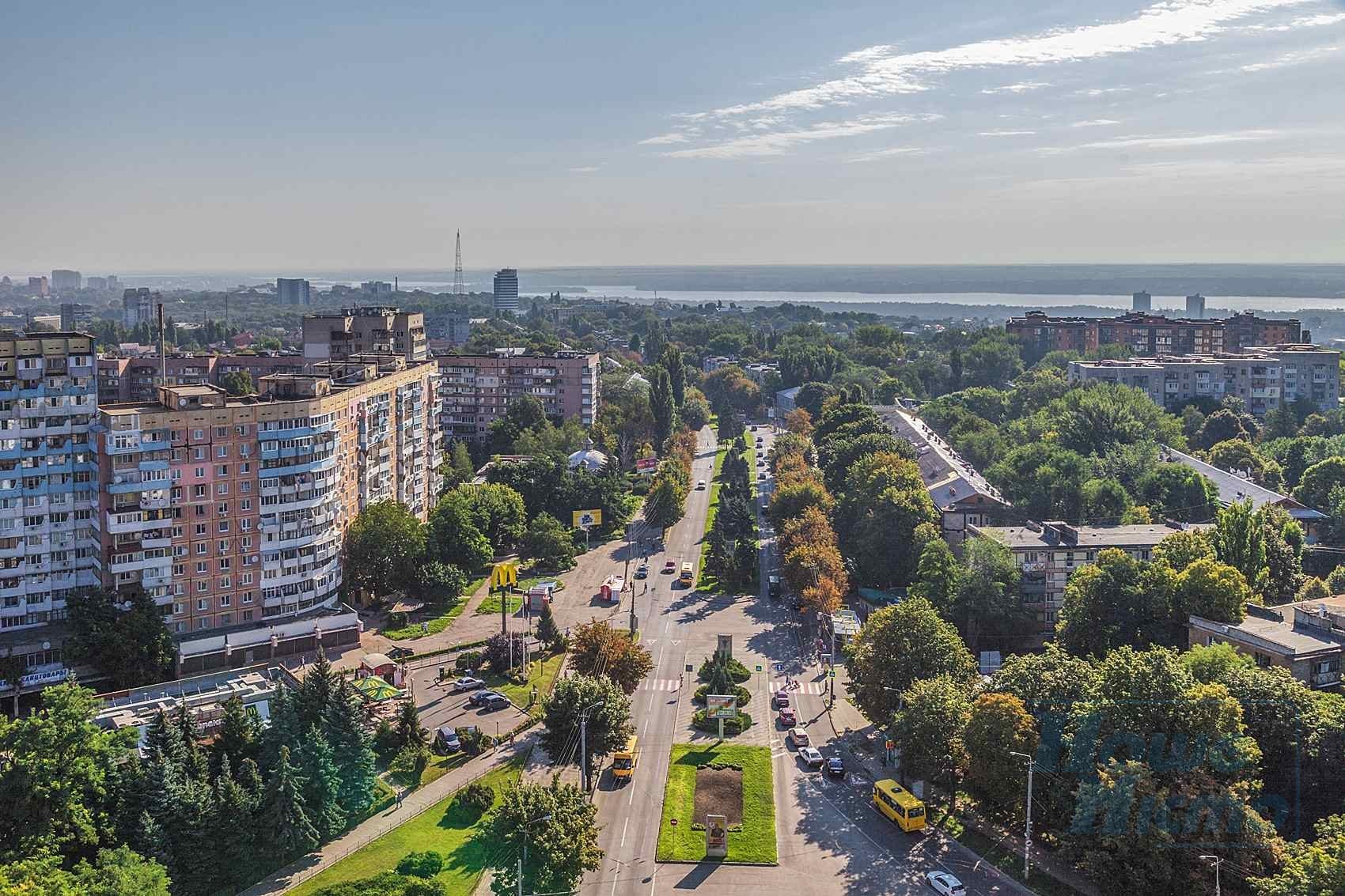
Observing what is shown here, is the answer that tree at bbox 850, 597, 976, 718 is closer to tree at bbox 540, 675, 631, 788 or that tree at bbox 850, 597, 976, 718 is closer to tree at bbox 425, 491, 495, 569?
tree at bbox 540, 675, 631, 788

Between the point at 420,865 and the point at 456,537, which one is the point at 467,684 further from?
the point at 420,865

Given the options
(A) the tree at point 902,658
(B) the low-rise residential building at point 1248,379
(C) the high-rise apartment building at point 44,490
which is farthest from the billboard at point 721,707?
(B) the low-rise residential building at point 1248,379

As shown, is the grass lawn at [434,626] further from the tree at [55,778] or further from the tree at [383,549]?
the tree at [55,778]

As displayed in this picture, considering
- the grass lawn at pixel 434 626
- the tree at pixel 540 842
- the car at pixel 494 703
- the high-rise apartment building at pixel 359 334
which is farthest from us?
the high-rise apartment building at pixel 359 334

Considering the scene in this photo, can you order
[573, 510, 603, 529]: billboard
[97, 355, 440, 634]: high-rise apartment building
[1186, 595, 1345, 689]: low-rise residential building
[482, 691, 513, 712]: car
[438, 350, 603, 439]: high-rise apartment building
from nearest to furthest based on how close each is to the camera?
[1186, 595, 1345, 689]: low-rise residential building
[482, 691, 513, 712]: car
[97, 355, 440, 634]: high-rise apartment building
[573, 510, 603, 529]: billboard
[438, 350, 603, 439]: high-rise apartment building

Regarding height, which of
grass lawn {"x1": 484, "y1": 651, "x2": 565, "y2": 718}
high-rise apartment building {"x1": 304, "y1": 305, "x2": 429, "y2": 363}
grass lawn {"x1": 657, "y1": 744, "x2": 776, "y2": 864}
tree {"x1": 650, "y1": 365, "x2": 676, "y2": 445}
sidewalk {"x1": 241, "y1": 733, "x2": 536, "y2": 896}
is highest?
high-rise apartment building {"x1": 304, "y1": 305, "x2": 429, "y2": 363}

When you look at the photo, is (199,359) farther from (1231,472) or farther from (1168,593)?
(1231,472)

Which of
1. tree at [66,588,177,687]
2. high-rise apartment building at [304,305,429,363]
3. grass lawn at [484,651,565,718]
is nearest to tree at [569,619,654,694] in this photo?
grass lawn at [484,651,565,718]

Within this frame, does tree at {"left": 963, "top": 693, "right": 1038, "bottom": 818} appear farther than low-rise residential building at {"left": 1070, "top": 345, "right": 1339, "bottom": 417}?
No
